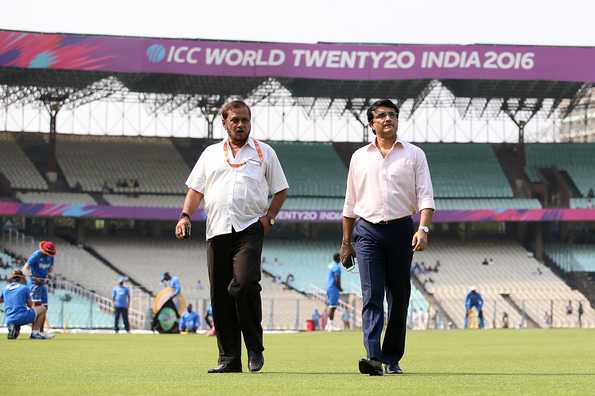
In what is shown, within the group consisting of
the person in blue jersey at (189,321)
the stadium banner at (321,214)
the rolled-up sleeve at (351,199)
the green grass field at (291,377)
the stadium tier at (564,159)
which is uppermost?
the stadium tier at (564,159)

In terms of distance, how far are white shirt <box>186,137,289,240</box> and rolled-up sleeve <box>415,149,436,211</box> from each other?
1.07 metres

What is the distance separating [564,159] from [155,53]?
2098cm

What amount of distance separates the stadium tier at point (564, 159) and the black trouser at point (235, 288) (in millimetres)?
51226

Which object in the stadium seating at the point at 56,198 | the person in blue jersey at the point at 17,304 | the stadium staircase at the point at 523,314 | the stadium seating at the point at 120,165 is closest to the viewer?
the person in blue jersey at the point at 17,304

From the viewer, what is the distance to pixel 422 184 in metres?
9.85

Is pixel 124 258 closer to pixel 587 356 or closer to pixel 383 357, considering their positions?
pixel 587 356

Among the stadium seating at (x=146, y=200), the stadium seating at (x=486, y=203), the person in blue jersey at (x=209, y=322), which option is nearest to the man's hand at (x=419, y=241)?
the person in blue jersey at (x=209, y=322)

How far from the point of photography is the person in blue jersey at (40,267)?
21.7 m

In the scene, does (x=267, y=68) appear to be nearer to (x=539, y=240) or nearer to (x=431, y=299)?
(x=431, y=299)

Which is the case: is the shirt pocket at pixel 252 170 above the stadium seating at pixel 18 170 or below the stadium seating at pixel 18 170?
below

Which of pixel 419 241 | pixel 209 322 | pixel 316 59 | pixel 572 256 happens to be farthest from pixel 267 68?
pixel 419 241

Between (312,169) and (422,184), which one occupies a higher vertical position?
(312,169)

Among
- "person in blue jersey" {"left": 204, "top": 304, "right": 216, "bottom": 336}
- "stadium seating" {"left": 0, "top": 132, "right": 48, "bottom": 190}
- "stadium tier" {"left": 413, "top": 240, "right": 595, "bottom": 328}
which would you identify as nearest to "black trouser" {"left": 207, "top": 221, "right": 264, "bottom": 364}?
"person in blue jersey" {"left": 204, "top": 304, "right": 216, "bottom": 336}

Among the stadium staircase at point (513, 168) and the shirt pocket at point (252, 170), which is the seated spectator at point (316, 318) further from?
the shirt pocket at point (252, 170)
